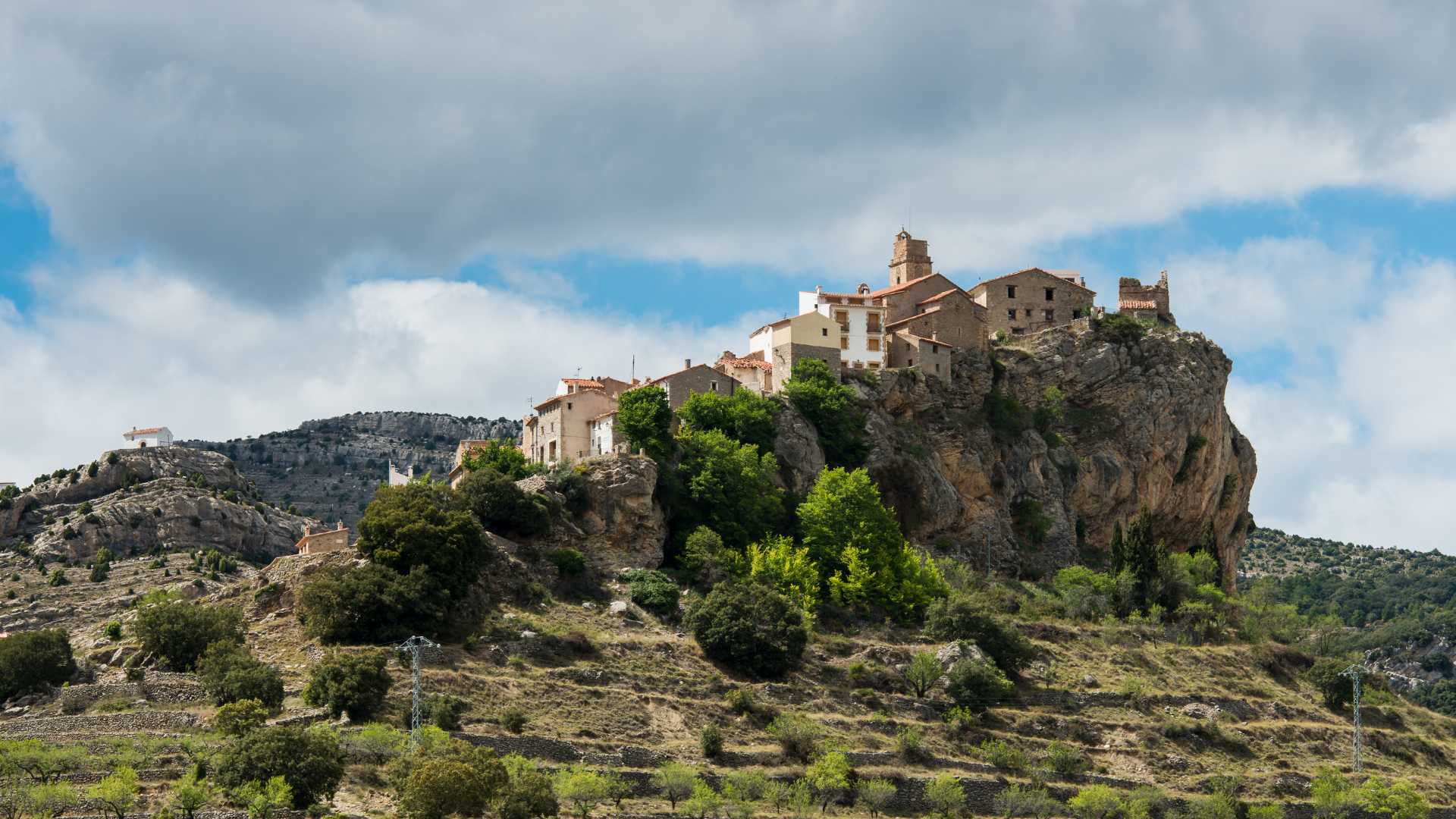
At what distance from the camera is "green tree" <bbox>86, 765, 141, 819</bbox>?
61.8 meters

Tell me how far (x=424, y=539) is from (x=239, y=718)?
1439 cm

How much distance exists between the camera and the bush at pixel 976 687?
3302 inches

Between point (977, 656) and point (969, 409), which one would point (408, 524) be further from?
point (969, 409)

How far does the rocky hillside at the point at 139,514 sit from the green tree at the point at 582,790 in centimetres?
5842

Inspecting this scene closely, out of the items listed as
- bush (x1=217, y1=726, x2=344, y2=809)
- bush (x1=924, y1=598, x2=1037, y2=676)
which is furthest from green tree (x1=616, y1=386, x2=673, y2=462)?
bush (x1=217, y1=726, x2=344, y2=809)

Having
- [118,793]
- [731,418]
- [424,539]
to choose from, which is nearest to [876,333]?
[731,418]

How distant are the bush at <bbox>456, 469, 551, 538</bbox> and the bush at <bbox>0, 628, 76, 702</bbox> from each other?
18.4 metres

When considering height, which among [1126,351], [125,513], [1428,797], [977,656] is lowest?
[1428,797]

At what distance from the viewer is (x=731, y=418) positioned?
321 feet

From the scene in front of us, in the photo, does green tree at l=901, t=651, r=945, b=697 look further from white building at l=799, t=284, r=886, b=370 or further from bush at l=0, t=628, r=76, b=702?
bush at l=0, t=628, r=76, b=702

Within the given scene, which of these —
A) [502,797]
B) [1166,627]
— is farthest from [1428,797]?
[502,797]

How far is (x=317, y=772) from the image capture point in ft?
212

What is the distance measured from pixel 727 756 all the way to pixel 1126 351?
45328 millimetres

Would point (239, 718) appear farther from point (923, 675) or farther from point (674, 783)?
Result: point (923, 675)
